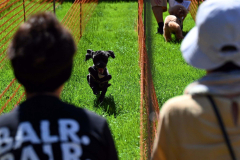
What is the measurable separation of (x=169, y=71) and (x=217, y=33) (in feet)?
15.8

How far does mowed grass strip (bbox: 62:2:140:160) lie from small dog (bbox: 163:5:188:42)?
2.32 ft

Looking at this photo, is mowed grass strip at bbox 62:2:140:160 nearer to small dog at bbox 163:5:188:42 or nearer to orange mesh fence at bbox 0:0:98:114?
orange mesh fence at bbox 0:0:98:114

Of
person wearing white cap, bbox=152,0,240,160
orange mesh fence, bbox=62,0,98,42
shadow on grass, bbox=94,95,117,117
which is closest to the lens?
person wearing white cap, bbox=152,0,240,160

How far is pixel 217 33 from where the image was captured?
1532mm

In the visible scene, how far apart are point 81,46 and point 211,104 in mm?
6359

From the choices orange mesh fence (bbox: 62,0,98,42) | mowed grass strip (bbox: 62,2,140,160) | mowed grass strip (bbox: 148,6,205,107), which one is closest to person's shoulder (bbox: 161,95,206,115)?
mowed grass strip (bbox: 62,2,140,160)

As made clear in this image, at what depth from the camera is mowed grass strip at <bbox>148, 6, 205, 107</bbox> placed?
17.6ft

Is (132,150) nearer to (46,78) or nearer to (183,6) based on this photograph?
(46,78)

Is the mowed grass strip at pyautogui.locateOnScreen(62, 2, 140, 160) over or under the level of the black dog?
under

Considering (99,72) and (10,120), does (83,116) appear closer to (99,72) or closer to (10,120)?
(10,120)

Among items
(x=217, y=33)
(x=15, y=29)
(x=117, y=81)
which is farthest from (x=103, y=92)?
(x=15, y=29)

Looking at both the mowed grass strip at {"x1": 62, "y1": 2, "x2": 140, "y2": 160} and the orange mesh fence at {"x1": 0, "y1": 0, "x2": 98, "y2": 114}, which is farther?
the orange mesh fence at {"x1": 0, "y1": 0, "x2": 98, "y2": 114}

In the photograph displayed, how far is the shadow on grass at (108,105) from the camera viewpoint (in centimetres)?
480

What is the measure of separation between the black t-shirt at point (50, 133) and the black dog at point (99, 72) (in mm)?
3341
